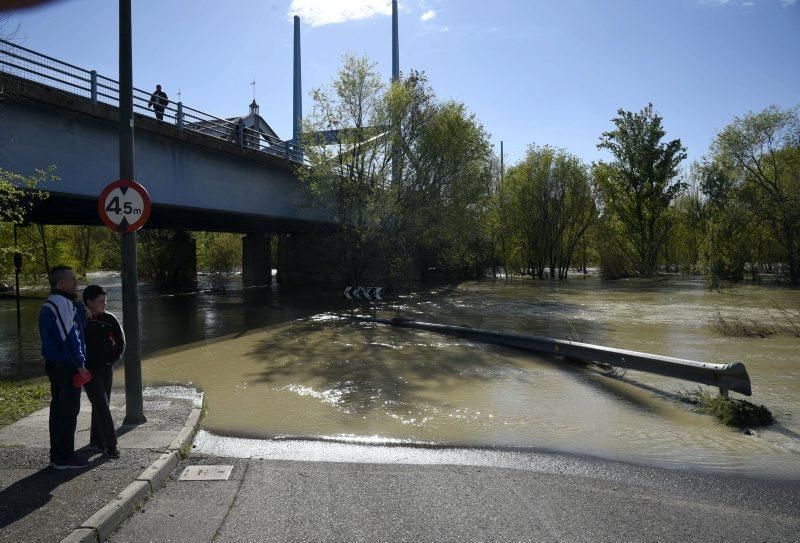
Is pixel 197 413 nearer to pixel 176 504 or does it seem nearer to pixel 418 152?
pixel 176 504

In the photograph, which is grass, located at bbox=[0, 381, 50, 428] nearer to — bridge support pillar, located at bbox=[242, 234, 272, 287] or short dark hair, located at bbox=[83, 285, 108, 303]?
short dark hair, located at bbox=[83, 285, 108, 303]

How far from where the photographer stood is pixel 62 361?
17.1ft

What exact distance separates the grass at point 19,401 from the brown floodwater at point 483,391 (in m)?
2.16

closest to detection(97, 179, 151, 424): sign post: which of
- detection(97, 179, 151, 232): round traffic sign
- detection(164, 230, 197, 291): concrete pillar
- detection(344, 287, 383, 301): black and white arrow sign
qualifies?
detection(97, 179, 151, 232): round traffic sign

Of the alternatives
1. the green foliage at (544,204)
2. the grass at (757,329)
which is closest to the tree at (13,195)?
the grass at (757,329)

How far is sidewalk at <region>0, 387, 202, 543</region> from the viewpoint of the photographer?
405 cm

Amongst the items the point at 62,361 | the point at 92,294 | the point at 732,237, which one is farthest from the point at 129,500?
the point at 732,237

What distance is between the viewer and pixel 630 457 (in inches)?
247

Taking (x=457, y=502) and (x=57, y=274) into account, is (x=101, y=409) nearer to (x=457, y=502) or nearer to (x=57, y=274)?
(x=57, y=274)

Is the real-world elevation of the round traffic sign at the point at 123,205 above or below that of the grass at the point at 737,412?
above

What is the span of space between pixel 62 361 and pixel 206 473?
166cm

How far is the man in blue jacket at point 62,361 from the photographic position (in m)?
5.11

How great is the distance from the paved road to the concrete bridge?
31.8ft

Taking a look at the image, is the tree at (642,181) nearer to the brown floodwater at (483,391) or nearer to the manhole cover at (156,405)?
the brown floodwater at (483,391)
